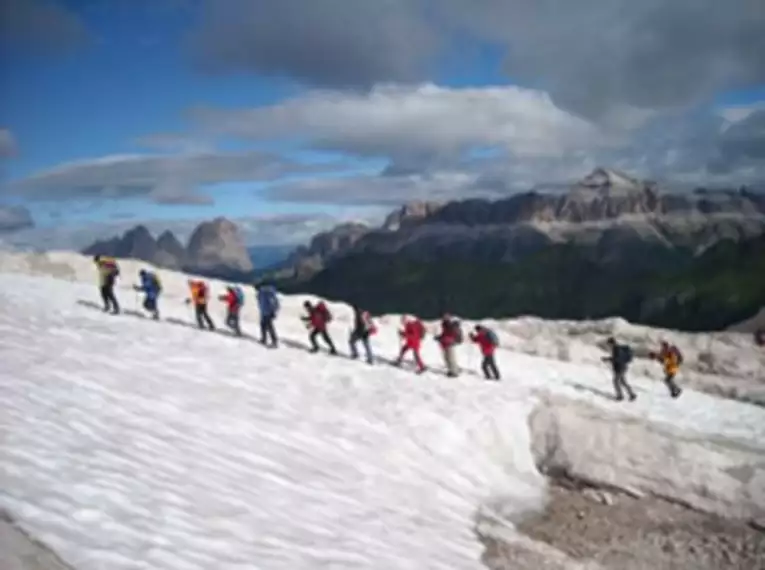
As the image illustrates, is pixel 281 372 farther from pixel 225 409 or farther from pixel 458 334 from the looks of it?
pixel 458 334

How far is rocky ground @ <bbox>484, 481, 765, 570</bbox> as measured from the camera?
1384 centimetres

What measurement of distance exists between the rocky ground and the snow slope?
1.60 feet

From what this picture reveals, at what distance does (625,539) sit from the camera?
15703 mm

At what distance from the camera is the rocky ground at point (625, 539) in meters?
13.8

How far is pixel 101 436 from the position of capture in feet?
44.5

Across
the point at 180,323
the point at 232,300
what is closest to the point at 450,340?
the point at 232,300

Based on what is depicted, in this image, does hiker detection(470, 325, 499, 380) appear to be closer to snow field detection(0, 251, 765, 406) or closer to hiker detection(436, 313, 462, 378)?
hiker detection(436, 313, 462, 378)

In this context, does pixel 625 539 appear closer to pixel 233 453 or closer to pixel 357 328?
pixel 233 453

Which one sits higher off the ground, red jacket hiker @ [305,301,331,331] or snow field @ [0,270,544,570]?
red jacket hiker @ [305,301,331,331]

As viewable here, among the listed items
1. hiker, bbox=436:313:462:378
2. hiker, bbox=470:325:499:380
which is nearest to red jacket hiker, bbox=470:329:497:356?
hiker, bbox=470:325:499:380

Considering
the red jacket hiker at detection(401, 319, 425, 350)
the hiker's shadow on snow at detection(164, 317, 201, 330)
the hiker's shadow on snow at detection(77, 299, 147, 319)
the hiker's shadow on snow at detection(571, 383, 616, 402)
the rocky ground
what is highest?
the hiker's shadow on snow at detection(77, 299, 147, 319)

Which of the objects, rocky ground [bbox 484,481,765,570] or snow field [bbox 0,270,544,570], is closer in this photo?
snow field [bbox 0,270,544,570]

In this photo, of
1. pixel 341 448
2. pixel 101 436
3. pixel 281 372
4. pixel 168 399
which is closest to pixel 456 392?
pixel 281 372

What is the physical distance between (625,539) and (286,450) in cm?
720
